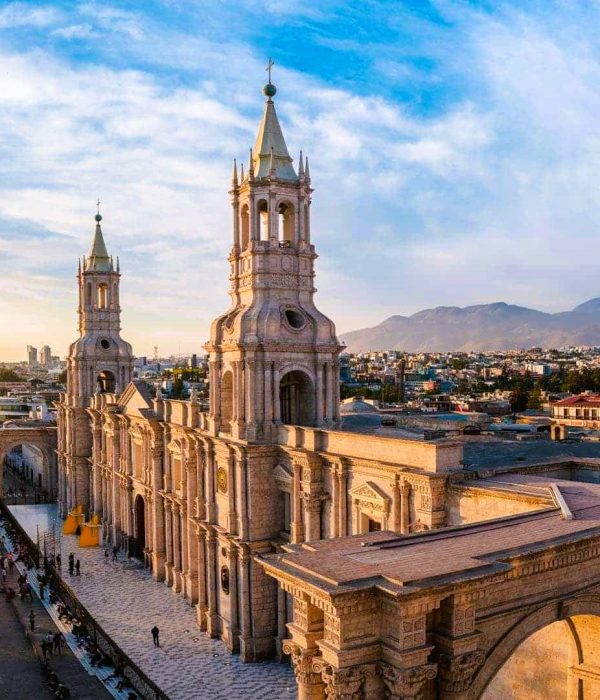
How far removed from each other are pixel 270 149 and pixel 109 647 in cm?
1947

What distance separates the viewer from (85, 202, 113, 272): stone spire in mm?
47375

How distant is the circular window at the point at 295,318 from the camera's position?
26.7m

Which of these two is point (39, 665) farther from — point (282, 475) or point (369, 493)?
point (369, 493)

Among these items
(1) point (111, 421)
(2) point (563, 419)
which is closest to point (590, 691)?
(1) point (111, 421)

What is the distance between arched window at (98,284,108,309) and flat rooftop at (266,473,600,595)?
3802cm

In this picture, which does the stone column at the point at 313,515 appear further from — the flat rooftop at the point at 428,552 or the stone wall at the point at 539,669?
the flat rooftop at the point at 428,552

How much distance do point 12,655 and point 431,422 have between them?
24.7m

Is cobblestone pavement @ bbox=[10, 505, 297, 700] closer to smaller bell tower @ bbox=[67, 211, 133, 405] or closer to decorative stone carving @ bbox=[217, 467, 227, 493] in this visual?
decorative stone carving @ bbox=[217, 467, 227, 493]

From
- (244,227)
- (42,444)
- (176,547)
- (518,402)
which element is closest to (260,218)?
(244,227)

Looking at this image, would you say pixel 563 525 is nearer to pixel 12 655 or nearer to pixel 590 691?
pixel 590 691

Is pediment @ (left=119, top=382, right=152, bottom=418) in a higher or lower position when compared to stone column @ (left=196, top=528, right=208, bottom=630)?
higher

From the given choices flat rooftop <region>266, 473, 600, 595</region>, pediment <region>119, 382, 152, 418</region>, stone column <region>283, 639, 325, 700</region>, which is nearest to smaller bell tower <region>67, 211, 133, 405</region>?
pediment <region>119, 382, 152, 418</region>

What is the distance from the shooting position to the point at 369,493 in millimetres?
21281

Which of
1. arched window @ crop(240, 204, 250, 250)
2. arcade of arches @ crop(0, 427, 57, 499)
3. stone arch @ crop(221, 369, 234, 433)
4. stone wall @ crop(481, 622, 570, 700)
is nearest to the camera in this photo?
stone wall @ crop(481, 622, 570, 700)
